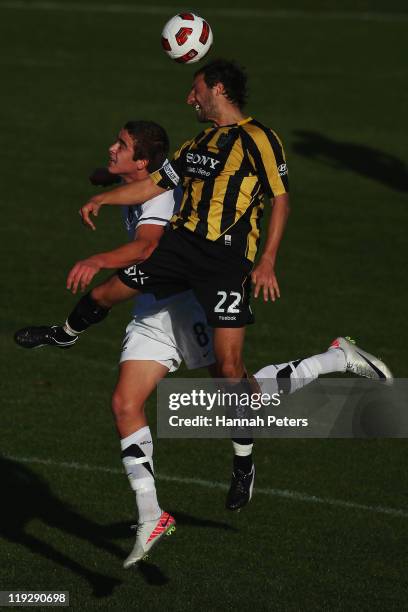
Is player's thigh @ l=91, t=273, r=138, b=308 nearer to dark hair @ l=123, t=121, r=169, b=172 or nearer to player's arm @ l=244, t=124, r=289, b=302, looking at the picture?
dark hair @ l=123, t=121, r=169, b=172

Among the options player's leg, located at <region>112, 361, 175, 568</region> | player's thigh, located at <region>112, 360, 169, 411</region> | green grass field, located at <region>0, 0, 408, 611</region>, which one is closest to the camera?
player's leg, located at <region>112, 361, 175, 568</region>

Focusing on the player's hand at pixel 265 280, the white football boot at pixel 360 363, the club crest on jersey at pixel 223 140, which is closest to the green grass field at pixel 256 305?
the white football boot at pixel 360 363

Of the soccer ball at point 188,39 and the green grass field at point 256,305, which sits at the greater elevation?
the soccer ball at point 188,39

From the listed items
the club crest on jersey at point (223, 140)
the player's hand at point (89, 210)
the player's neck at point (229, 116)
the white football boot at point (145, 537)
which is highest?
the player's neck at point (229, 116)

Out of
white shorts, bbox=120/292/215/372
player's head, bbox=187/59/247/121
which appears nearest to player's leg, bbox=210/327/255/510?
white shorts, bbox=120/292/215/372

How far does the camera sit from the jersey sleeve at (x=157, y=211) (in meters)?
12.2

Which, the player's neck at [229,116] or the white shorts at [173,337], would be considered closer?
the white shorts at [173,337]

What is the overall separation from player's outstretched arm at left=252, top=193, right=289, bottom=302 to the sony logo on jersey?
1.86 ft

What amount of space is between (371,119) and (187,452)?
20.4 metres

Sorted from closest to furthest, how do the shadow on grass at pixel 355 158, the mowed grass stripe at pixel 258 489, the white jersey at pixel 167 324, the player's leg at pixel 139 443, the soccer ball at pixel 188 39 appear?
1. the player's leg at pixel 139 443
2. the white jersey at pixel 167 324
3. the soccer ball at pixel 188 39
4. the mowed grass stripe at pixel 258 489
5. the shadow on grass at pixel 355 158

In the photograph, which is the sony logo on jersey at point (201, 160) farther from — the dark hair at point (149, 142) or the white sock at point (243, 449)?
the white sock at point (243, 449)

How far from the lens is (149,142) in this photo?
1216cm

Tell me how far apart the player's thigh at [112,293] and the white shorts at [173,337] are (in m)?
0.23

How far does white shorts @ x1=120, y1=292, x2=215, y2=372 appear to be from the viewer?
11992mm
